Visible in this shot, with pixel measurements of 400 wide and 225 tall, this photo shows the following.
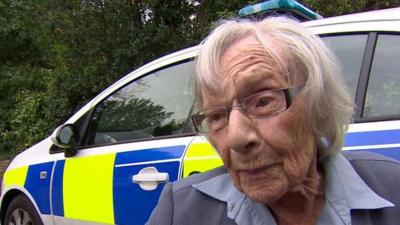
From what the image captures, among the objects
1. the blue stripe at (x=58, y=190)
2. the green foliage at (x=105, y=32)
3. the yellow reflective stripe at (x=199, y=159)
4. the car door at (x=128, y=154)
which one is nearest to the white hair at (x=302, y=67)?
the yellow reflective stripe at (x=199, y=159)

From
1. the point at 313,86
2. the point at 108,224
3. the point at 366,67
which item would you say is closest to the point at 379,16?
the point at 366,67

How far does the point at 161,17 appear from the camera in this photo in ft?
24.9

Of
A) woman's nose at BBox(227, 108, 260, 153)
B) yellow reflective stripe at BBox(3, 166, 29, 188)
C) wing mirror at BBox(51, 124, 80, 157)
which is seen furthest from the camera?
yellow reflective stripe at BBox(3, 166, 29, 188)

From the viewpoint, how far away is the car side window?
311 cm

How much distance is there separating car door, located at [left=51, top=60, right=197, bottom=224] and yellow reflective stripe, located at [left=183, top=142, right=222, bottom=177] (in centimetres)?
5

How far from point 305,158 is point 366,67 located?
3.44ft

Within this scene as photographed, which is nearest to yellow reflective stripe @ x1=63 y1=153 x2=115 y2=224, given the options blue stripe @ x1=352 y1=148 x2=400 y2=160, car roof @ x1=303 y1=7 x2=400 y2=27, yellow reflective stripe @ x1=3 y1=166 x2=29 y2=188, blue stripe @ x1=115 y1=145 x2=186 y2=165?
blue stripe @ x1=115 y1=145 x2=186 y2=165

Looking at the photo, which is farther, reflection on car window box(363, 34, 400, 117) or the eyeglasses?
reflection on car window box(363, 34, 400, 117)

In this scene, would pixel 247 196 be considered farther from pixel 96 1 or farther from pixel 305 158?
pixel 96 1

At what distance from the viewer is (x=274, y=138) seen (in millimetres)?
1399

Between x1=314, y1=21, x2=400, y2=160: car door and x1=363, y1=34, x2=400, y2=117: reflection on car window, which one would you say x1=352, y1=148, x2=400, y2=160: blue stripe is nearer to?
x1=314, y1=21, x2=400, y2=160: car door

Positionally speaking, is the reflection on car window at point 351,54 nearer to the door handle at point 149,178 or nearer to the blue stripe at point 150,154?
the blue stripe at point 150,154

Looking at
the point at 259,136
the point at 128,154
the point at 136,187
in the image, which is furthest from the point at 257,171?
the point at 128,154

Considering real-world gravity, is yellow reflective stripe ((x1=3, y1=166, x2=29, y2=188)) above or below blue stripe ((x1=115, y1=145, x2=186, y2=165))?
below
